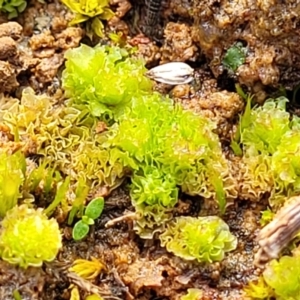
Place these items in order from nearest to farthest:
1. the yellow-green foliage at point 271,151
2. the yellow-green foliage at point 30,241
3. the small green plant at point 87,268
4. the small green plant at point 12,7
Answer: the yellow-green foliage at point 30,241 → the small green plant at point 87,268 → the yellow-green foliage at point 271,151 → the small green plant at point 12,7

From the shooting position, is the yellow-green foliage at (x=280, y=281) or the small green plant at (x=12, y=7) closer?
the yellow-green foliage at (x=280, y=281)

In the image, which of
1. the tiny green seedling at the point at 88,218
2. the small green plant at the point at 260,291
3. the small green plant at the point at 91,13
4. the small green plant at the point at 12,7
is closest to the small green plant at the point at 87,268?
the tiny green seedling at the point at 88,218

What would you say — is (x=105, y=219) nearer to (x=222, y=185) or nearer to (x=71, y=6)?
(x=222, y=185)

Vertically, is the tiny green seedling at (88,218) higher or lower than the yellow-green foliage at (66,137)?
lower

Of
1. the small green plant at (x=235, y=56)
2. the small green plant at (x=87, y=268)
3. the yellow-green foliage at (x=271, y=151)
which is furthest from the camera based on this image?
the small green plant at (x=235, y=56)

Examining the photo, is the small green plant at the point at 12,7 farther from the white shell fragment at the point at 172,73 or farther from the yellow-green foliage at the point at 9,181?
the yellow-green foliage at the point at 9,181

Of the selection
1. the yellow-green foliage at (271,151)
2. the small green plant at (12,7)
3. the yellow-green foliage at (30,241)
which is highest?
the small green plant at (12,7)

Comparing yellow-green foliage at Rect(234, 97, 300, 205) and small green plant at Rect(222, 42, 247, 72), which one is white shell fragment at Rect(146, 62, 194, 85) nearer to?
small green plant at Rect(222, 42, 247, 72)

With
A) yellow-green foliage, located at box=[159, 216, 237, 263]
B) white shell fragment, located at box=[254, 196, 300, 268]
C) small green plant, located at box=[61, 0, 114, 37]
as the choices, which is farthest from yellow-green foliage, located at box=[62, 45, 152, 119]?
white shell fragment, located at box=[254, 196, 300, 268]
